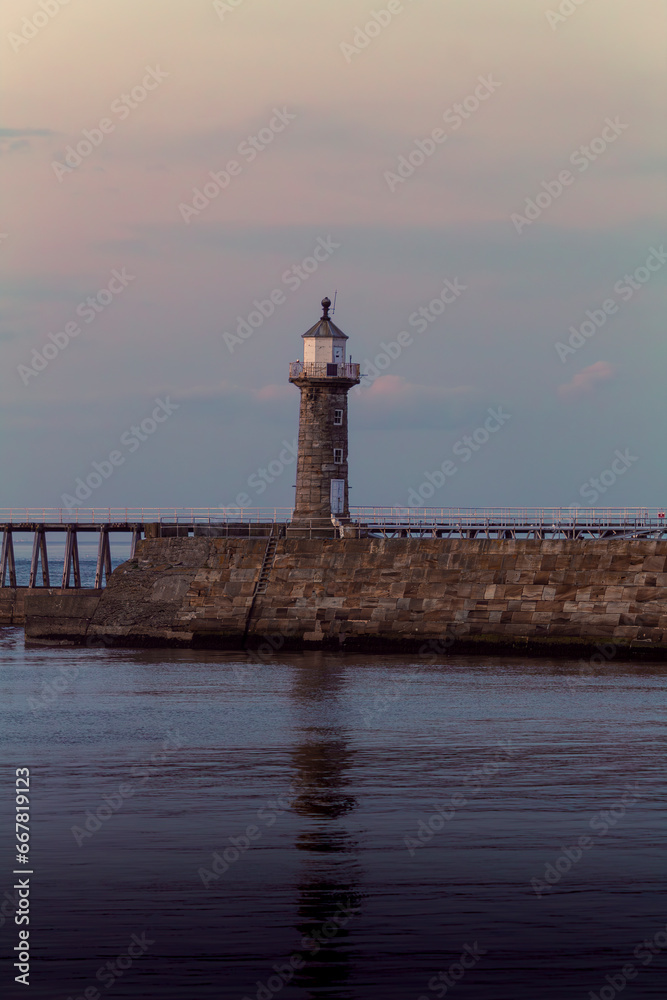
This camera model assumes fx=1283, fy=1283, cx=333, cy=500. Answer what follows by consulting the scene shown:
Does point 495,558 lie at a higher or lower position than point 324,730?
higher

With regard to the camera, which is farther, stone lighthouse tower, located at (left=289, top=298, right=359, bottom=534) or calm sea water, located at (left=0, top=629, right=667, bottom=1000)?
stone lighthouse tower, located at (left=289, top=298, right=359, bottom=534)

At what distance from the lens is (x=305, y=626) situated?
142 feet

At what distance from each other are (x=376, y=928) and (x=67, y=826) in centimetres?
569

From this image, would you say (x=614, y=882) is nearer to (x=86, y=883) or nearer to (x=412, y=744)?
(x=86, y=883)

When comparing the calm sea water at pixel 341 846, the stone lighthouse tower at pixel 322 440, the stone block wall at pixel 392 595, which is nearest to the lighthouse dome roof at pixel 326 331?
the stone lighthouse tower at pixel 322 440

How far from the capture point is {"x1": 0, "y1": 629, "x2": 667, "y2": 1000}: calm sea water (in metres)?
11.9

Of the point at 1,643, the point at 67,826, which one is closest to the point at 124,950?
the point at 67,826

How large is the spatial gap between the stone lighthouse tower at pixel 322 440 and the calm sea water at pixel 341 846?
17475 mm

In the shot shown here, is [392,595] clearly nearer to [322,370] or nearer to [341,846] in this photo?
[322,370]

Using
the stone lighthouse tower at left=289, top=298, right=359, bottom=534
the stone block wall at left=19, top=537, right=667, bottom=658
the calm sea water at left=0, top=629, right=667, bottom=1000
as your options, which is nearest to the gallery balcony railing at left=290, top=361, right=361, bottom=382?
the stone lighthouse tower at left=289, top=298, right=359, bottom=534

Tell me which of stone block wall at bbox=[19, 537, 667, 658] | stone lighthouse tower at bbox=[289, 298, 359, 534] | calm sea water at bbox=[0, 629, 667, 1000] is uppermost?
stone lighthouse tower at bbox=[289, 298, 359, 534]

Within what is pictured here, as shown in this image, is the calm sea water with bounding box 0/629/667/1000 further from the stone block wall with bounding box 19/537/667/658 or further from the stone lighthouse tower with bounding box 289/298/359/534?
the stone lighthouse tower with bounding box 289/298/359/534

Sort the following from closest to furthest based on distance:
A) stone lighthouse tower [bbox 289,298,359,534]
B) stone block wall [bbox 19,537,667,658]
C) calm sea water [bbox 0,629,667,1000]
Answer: calm sea water [bbox 0,629,667,1000] < stone block wall [bbox 19,537,667,658] < stone lighthouse tower [bbox 289,298,359,534]

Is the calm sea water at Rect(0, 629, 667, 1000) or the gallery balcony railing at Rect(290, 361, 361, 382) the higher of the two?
the gallery balcony railing at Rect(290, 361, 361, 382)
